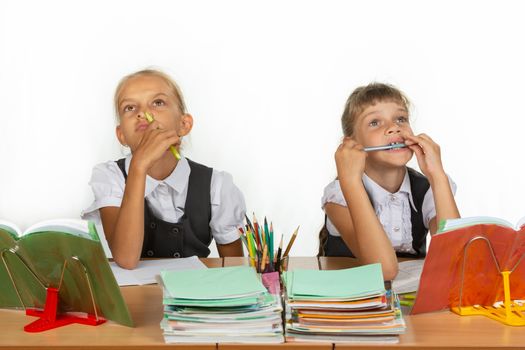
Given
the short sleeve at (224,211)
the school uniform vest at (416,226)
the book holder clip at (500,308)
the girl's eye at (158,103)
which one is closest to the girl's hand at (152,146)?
the girl's eye at (158,103)

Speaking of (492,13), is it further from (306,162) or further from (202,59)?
(202,59)

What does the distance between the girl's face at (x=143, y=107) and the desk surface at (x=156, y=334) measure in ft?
2.72

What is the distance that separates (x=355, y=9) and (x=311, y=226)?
0.93m

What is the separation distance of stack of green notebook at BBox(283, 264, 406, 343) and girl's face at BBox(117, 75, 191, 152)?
1.00 meters

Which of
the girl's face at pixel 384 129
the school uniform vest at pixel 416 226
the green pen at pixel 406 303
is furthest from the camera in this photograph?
the school uniform vest at pixel 416 226

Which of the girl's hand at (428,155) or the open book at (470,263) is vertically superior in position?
the girl's hand at (428,155)

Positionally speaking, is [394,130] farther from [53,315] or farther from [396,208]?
[53,315]

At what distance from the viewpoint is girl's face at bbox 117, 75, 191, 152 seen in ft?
8.45

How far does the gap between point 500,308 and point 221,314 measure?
60cm

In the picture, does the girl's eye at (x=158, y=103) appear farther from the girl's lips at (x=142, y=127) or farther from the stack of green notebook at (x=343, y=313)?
the stack of green notebook at (x=343, y=313)

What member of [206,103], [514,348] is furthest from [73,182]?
[514,348]

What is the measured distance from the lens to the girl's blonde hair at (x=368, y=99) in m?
2.60

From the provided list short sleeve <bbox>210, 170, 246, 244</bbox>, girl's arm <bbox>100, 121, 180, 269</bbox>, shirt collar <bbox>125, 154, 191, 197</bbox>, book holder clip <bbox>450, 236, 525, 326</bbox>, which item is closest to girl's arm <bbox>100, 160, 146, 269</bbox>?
girl's arm <bbox>100, 121, 180, 269</bbox>

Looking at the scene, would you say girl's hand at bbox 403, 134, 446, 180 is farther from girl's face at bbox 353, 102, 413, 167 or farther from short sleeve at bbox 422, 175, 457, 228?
short sleeve at bbox 422, 175, 457, 228
